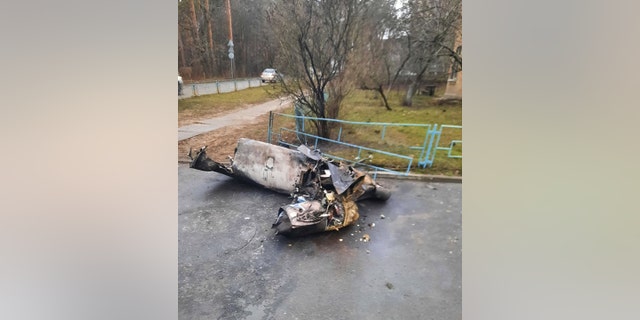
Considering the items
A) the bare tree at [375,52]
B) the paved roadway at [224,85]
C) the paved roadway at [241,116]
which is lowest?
the paved roadway at [241,116]

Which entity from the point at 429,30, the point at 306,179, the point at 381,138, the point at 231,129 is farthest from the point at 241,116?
the point at 429,30

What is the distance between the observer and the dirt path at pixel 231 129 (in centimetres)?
184

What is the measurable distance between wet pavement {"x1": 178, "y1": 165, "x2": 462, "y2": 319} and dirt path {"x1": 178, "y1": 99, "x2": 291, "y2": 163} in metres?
0.14

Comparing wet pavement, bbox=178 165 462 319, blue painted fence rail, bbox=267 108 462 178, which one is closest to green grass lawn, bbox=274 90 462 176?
blue painted fence rail, bbox=267 108 462 178

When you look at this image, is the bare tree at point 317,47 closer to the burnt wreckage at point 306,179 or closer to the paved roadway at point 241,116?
the paved roadway at point 241,116

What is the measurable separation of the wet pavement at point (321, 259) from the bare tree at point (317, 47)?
52cm

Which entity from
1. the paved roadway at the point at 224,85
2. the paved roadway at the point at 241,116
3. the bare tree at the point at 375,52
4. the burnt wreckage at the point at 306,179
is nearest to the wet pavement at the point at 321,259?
the burnt wreckage at the point at 306,179
